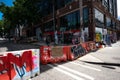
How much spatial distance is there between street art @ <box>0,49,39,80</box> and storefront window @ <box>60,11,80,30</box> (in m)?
25.6

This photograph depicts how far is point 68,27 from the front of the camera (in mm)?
36094

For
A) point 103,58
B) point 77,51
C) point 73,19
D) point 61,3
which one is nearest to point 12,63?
point 77,51

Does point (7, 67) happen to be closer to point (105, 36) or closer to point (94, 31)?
point (94, 31)

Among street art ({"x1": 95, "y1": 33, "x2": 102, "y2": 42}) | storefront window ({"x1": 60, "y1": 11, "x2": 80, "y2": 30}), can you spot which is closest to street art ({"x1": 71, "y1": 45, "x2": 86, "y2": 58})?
street art ({"x1": 95, "y1": 33, "x2": 102, "y2": 42})

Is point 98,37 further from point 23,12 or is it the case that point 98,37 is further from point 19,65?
point 19,65

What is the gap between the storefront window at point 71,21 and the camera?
33.7 metres

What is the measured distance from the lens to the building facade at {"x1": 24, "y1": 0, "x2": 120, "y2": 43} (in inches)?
1210

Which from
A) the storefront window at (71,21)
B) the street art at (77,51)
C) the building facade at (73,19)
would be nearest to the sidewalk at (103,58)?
the street art at (77,51)

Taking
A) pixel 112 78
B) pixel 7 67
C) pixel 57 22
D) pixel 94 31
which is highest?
pixel 57 22

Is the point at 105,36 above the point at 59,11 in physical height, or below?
below

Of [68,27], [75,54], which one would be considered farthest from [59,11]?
[75,54]

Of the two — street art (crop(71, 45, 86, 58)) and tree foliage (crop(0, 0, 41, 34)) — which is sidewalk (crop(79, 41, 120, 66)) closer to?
street art (crop(71, 45, 86, 58))

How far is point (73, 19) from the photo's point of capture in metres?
34.7

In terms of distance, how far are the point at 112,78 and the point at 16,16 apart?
4347cm
